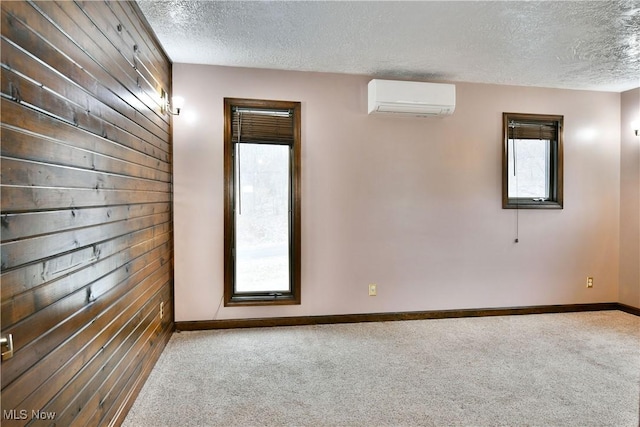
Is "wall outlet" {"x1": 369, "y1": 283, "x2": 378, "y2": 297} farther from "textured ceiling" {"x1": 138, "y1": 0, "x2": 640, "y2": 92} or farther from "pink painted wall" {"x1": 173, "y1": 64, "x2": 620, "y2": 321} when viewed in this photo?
"textured ceiling" {"x1": 138, "y1": 0, "x2": 640, "y2": 92}

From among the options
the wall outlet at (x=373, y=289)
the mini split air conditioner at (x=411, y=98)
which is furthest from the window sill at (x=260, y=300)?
the mini split air conditioner at (x=411, y=98)

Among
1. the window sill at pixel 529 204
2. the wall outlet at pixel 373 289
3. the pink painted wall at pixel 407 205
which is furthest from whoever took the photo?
the window sill at pixel 529 204

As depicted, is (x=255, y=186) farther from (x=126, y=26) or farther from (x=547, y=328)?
(x=547, y=328)

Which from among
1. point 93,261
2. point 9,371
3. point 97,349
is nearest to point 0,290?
point 9,371

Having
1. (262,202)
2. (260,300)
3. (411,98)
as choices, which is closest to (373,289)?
(260,300)

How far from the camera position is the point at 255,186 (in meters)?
3.81

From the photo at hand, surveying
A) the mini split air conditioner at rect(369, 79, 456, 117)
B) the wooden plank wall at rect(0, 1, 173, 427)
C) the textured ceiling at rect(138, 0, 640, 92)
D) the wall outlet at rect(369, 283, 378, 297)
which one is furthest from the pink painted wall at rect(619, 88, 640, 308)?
the wooden plank wall at rect(0, 1, 173, 427)

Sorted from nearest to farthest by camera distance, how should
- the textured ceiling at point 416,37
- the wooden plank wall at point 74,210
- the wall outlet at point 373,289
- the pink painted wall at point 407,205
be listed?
the wooden plank wall at point 74,210, the textured ceiling at point 416,37, the pink painted wall at point 407,205, the wall outlet at point 373,289

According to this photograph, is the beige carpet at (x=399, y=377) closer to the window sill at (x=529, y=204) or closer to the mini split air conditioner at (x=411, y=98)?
the window sill at (x=529, y=204)

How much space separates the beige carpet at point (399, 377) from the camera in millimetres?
2234

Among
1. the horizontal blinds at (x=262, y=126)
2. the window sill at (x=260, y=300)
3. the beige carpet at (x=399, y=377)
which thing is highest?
the horizontal blinds at (x=262, y=126)

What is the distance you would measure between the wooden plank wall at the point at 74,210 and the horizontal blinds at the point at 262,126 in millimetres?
1114

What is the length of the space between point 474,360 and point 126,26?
3445 mm

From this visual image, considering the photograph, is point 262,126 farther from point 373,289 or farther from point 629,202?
point 629,202
